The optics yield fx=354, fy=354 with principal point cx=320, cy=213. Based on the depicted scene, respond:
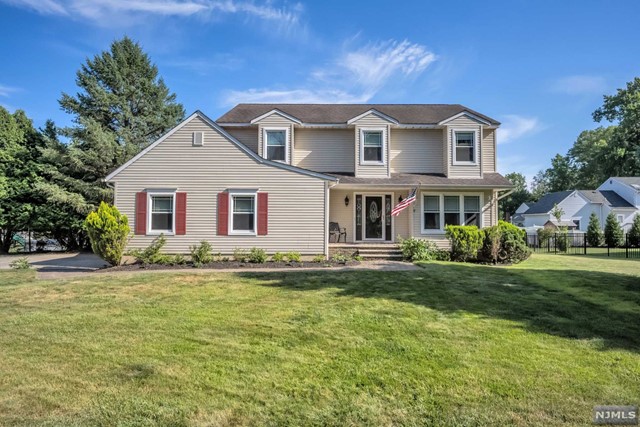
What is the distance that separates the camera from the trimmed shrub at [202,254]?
11.9 meters

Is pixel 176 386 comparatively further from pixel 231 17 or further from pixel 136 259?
pixel 231 17

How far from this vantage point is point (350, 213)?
15.5 meters

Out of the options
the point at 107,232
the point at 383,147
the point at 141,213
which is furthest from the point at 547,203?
the point at 107,232

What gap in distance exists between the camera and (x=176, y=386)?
3615 millimetres

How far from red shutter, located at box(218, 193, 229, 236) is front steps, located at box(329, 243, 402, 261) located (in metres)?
4.06

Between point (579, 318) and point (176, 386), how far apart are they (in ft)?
19.9

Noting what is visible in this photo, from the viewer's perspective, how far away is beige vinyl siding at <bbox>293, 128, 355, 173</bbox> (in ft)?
52.2

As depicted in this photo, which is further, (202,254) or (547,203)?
(547,203)

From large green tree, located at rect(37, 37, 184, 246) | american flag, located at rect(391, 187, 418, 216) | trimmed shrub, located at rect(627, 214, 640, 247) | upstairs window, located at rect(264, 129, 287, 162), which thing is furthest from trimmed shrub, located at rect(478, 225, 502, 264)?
large green tree, located at rect(37, 37, 184, 246)

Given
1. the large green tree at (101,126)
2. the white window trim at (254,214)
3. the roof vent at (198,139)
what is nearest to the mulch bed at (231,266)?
the white window trim at (254,214)

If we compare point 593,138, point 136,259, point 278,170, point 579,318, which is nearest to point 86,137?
point 136,259

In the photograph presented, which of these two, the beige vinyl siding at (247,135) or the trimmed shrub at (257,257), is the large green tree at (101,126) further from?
the trimmed shrub at (257,257)

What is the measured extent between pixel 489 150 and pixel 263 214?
10.7 meters

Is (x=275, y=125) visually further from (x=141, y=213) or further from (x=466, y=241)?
(x=466, y=241)
